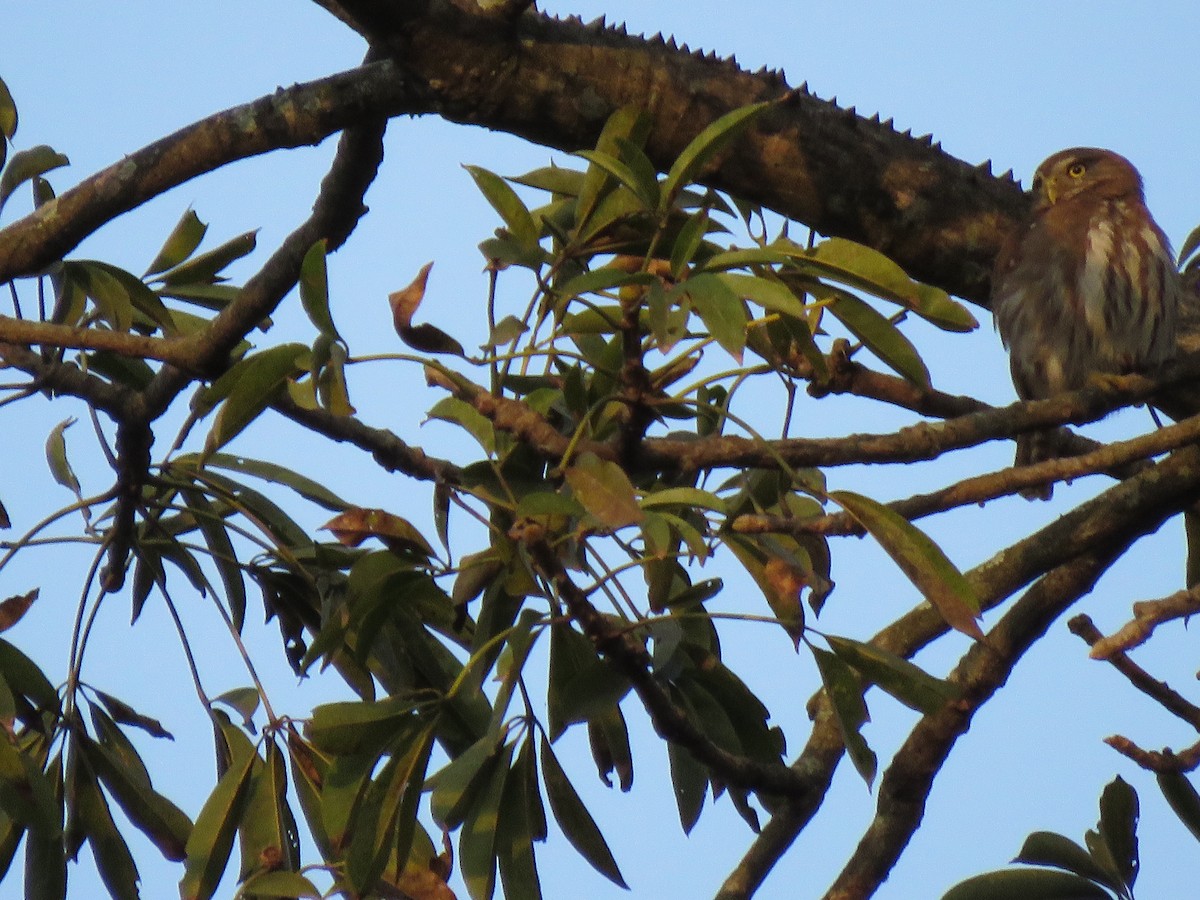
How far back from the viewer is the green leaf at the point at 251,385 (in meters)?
1.84

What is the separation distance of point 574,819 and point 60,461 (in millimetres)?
1365

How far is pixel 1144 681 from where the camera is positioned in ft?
7.06

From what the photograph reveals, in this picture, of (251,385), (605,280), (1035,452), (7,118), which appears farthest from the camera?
(1035,452)

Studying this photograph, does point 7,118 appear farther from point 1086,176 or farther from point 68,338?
point 1086,176

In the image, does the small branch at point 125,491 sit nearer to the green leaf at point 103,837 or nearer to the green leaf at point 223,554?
the green leaf at point 223,554

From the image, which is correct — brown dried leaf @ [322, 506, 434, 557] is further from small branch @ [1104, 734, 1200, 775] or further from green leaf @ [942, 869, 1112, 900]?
green leaf @ [942, 869, 1112, 900]

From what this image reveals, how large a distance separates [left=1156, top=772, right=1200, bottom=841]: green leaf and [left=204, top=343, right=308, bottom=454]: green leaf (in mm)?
1721

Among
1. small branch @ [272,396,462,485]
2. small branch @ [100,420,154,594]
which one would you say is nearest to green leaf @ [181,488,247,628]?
small branch @ [100,420,154,594]

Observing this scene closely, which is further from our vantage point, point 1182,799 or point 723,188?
point 723,188

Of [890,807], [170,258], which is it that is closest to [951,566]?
[890,807]

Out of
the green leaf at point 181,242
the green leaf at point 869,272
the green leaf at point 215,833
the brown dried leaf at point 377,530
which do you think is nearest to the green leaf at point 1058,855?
the green leaf at point 869,272

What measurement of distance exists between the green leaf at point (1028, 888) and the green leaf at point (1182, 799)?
0.20m

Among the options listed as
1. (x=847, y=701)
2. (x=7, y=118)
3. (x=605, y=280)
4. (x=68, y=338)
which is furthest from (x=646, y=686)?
(x=7, y=118)

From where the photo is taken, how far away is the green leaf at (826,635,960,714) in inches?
79.3
